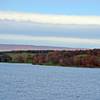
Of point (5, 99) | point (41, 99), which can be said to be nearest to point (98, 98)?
point (41, 99)

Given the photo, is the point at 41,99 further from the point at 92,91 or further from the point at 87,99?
the point at 92,91

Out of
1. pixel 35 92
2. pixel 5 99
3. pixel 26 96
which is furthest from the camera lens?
pixel 35 92

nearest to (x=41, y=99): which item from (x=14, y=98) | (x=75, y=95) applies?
(x=14, y=98)

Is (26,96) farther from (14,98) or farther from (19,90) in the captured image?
(19,90)

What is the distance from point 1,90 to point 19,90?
343cm

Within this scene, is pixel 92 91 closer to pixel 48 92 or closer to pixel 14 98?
pixel 48 92

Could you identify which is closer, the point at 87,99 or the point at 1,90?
the point at 87,99

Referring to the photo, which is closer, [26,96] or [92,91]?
[26,96]

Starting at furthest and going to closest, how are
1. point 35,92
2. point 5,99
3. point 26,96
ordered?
point 35,92
point 26,96
point 5,99

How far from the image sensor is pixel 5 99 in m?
78.9

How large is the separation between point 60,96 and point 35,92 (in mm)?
6828

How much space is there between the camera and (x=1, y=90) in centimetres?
9356

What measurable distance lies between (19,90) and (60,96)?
1075 cm

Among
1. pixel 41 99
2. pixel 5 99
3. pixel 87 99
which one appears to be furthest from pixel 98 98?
pixel 5 99
